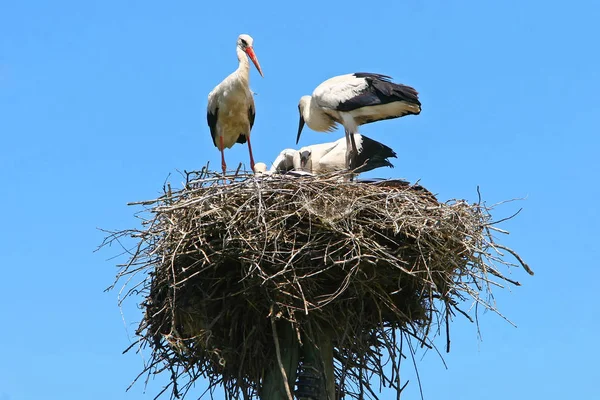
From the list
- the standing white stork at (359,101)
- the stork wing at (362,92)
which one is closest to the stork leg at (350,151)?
the standing white stork at (359,101)

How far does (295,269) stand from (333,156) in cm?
324

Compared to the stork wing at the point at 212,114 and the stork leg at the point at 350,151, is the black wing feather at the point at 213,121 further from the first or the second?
the stork leg at the point at 350,151

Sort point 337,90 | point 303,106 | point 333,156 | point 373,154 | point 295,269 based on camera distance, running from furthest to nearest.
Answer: point 303,106, point 333,156, point 337,90, point 373,154, point 295,269

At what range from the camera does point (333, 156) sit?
10781 millimetres

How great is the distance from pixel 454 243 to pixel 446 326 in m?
0.58

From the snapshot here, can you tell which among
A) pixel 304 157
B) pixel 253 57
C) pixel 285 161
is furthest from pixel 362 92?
pixel 253 57

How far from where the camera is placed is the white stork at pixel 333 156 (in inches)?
408

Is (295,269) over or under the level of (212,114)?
under

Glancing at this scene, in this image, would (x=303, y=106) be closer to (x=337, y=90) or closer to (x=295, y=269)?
(x=337, y=90)

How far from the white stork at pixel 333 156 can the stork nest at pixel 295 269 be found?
207 centimetres

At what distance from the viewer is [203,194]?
26.3 feet

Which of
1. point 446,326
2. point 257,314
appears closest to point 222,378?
point 257,314

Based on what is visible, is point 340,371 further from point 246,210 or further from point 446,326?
point 246,210

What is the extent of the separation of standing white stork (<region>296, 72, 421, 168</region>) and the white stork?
0.10 metres
